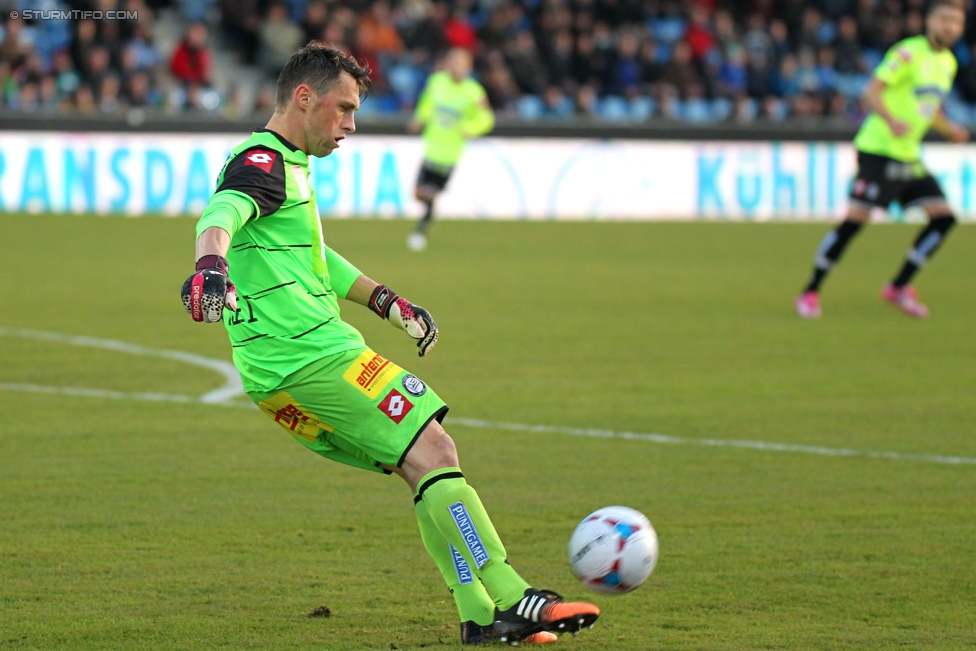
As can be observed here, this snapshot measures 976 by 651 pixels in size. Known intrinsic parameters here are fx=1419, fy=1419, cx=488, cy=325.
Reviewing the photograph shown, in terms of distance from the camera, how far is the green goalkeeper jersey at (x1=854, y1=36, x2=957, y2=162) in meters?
11.5

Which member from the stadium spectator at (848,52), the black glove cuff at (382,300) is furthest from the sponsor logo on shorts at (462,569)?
the stadium spectator at (848,52)

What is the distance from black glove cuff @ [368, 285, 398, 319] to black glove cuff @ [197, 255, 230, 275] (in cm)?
92

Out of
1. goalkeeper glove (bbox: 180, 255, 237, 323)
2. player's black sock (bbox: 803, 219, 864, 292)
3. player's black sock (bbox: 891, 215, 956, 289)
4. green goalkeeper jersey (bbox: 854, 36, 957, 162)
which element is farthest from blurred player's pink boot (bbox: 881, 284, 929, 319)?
goalkeeper glove (bbox: 180, 255, 237, 323)

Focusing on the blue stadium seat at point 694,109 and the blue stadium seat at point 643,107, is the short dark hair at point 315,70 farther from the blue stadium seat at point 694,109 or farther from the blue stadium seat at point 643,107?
the blue stadium seat at point 694,109

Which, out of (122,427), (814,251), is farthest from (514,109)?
(122,427)

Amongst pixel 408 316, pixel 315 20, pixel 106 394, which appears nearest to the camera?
pixel 408 316

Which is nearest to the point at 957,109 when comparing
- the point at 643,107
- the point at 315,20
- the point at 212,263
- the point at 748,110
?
the point at 748,110

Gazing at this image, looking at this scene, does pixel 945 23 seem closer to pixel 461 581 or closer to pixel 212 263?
pixel 461 581

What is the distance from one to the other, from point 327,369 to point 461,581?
2.34 feet

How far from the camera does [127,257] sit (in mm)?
15414

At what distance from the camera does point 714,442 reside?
6969 millimetres

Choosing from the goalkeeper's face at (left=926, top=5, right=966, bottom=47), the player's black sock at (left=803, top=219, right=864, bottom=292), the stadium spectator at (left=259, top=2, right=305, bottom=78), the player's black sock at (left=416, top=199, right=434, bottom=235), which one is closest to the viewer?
the goalkeeper's face at (left=926, top=5, right=966, bottom=47)

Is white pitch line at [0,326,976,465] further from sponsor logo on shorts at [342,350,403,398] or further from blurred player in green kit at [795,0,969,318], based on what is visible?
blurred player in green kit at [795,0,969,318]

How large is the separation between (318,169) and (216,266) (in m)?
17.7
